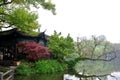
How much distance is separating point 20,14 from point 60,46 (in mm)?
11466

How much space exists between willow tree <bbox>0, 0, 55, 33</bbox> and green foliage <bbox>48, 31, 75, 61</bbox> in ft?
29.0

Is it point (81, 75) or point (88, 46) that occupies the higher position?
point (88, 46)

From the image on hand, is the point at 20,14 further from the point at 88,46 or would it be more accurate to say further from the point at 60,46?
the point at 88,46

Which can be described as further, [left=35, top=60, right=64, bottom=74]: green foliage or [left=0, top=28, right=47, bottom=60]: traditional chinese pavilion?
[left=0, top=28, right=47, bottom=60]: traditional chinese pavilion

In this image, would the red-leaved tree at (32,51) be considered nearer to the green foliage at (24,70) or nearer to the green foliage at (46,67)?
the green foliage at (46,67)

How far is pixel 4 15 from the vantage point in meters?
23.4

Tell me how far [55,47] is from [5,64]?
7412mm

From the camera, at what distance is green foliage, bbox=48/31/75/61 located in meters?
32.6

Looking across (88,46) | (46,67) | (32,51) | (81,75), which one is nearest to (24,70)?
(46,67)

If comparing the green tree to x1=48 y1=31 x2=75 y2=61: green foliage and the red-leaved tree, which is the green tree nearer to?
x1=48 y1=31 x2=75 y2=61: green foliage

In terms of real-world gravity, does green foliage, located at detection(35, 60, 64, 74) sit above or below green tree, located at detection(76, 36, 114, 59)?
below

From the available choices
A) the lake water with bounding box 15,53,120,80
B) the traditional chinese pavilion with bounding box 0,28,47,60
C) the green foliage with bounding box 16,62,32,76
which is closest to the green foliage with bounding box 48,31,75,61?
the lake water with bounding box 15,53,120,80

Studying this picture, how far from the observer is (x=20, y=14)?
874 inches

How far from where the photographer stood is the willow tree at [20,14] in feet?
73.4
